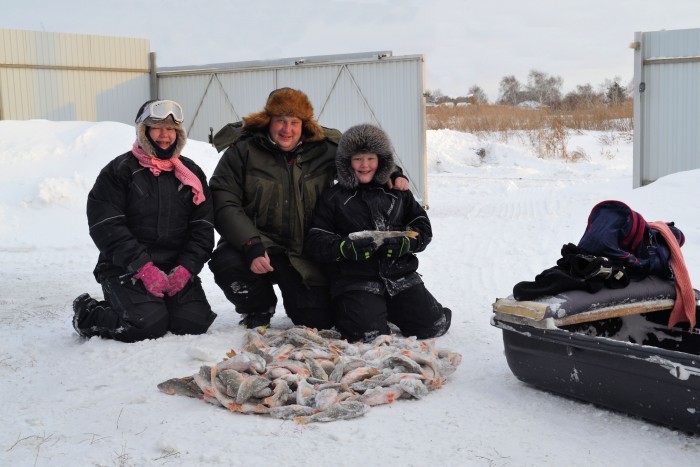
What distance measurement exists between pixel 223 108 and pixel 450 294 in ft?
35.8

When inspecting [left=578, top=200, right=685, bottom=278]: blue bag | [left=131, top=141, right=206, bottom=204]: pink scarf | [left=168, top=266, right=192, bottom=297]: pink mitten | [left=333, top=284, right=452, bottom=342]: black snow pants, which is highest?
[left=131, top=141, right=206, bottom=204]: pink scarf

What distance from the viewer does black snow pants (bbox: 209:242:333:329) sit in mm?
4969

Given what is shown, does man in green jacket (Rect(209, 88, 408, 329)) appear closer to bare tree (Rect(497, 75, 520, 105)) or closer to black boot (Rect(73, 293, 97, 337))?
black boot (Rect(73, 293, 97, 337))

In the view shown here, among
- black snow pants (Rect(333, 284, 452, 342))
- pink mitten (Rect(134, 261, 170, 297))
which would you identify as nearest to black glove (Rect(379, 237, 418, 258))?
black snow pants (Rect(333, 284, 452, 342))

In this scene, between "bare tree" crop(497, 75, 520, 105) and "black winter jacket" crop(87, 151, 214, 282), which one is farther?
"bare tree" crop(497, 75, 520, 105)

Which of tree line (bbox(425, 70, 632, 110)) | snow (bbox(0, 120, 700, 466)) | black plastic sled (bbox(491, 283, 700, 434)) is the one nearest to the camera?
snow (bbox(0, 120, 700, 466))

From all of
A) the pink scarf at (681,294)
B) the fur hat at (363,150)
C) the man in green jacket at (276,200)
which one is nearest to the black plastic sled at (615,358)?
the pink scarf at (681,294)

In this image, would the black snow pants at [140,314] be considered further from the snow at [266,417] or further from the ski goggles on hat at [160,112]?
the ski goggles on hat at [160,112]

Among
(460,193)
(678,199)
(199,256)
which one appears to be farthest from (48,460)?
(460,193)

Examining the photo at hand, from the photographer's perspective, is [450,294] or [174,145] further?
[450,294]

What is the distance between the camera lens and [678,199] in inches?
368

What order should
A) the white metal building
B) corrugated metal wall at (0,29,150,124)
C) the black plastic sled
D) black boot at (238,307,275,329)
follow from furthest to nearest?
1. corrugated metal wall at (0,29,150,124)
2. the white metal building
3. black boot at (238,307,275,329)
4. the black plastic sled

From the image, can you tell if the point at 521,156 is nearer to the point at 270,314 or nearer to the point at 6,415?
the point at 270,314

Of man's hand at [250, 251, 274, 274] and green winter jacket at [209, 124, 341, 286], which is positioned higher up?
green winter jacket at [209, 124, 341, 286]
